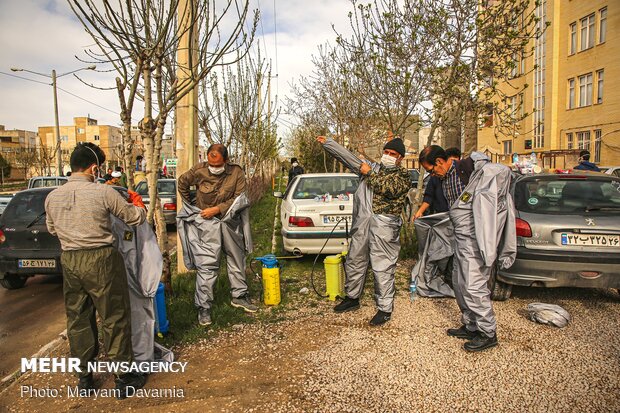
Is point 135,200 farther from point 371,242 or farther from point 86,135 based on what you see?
point 86,135

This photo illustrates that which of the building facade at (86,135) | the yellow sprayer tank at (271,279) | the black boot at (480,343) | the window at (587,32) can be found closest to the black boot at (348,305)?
the yellow sprayer tank at (271,279)

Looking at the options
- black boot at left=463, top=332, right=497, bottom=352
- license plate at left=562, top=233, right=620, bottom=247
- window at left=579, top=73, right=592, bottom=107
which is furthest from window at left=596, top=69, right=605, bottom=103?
black boot at left=463, top=332, right=497, bottom=352

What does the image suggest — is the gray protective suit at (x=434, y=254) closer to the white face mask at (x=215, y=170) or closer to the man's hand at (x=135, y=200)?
the white face mask at (x=215, y=170)

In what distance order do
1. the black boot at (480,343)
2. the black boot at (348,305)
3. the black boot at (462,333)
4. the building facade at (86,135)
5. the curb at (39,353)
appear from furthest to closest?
the building facade at (86,135)
the black boot at (348,305)
the black boot at (462,333)
the black boot at (480,343)
the curb at (39,353)

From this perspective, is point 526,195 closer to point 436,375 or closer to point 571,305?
point 571,305

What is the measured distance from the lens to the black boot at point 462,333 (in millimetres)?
4393

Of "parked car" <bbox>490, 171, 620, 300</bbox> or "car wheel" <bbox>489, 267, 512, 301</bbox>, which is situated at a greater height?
"parked car" <bbox>490, 171, 620, 300</bbox>

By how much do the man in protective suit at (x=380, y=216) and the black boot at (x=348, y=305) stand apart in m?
0.47

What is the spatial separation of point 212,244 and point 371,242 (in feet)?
5.81

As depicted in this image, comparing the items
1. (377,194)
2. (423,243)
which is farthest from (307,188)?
(377,194)

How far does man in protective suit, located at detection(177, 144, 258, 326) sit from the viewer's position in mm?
5121

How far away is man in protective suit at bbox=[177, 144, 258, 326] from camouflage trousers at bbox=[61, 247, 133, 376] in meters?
1.49

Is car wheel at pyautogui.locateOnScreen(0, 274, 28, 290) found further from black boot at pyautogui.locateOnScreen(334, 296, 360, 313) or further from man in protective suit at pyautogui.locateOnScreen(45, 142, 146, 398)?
black boot at pyautogui.locateOnScreen(334, 296, 360, 313)

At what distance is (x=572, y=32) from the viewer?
26094 millimetres
